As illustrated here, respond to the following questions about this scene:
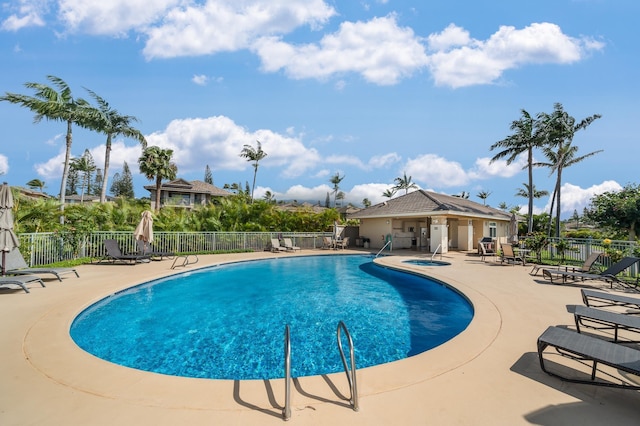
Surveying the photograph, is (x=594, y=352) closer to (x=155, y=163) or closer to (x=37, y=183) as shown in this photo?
(x=155, y=163)

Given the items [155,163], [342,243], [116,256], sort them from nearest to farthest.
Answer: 1. [116,256]
2. [342,243]
3. [155,163]

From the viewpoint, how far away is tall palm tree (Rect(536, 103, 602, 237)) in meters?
23.8

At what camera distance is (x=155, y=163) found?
1017 inches

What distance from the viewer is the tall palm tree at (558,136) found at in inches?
937

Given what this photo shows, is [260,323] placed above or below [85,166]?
below

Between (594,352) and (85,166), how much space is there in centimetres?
7494

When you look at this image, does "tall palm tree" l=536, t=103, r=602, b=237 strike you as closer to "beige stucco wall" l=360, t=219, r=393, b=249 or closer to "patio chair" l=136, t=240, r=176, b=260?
"beige stucco wall" l=360, t=219, r=393, b=249

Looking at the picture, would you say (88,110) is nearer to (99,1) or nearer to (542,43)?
(99,1)

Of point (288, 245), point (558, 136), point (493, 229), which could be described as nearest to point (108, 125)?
point (288, 245)

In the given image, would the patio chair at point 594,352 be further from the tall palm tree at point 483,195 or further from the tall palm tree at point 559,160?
the tall palm tree at point 483,195

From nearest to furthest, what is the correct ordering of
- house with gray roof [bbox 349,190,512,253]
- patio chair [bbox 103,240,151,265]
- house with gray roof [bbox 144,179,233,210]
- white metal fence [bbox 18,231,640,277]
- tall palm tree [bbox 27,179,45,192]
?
white metal fence [bbox 18,231,640,277], patio chair [bbox 103,240,151,265], house with gray roof [bbox 349,190,512,253], house with gray roof [bbox 144,179,233,210], tall palm tree [bbox 27,179,45,192]

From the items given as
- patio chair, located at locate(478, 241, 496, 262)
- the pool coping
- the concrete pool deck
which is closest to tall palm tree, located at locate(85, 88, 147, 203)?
the pool coping

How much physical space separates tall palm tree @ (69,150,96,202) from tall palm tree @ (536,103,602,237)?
68683 millimetres

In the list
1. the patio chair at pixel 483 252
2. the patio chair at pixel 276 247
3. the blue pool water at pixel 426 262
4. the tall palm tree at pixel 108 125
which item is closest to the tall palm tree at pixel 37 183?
the tall palm tree at pixel 108 125
